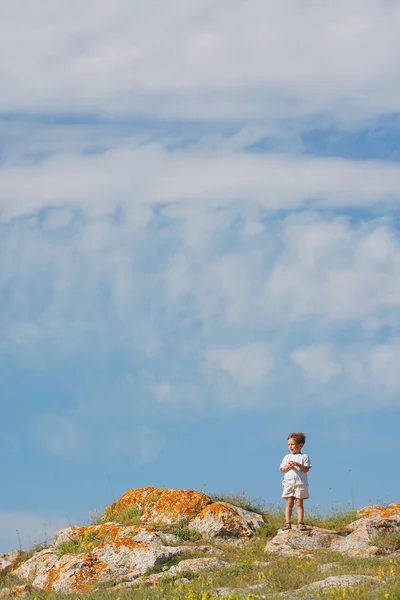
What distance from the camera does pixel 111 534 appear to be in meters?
20.0

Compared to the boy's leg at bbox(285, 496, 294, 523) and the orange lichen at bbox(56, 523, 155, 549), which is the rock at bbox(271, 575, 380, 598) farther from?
the orange lichen at bbox(56, 523, 155, 549)

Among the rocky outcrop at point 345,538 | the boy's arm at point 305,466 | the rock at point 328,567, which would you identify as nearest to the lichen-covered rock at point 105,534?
the rocky outcrop at point 345,538

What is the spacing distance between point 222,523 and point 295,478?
2.27 meters

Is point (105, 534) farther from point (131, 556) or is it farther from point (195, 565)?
point (195, 565)

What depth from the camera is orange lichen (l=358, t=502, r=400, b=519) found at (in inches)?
768

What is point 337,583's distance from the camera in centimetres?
1341

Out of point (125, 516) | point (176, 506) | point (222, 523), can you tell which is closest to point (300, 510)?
point (222, 523)

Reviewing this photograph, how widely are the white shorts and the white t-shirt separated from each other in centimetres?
8

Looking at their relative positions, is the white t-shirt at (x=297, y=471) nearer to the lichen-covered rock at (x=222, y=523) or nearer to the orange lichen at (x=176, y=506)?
the lichen-covered rock at (x=222, y=523)

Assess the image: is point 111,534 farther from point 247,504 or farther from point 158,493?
point 247,504

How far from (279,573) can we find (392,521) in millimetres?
5097

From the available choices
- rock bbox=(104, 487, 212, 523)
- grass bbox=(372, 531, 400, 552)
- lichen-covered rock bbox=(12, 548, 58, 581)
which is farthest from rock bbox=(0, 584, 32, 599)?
grass bbox=(372, 531, 400, 552)

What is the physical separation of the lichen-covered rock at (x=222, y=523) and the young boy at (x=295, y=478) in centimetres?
112

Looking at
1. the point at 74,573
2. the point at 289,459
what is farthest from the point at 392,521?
the point at 74,573
